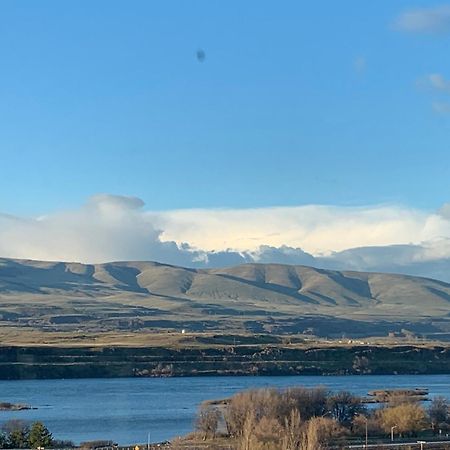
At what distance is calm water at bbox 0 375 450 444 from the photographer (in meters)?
77.8

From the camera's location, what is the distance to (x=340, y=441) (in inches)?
2611

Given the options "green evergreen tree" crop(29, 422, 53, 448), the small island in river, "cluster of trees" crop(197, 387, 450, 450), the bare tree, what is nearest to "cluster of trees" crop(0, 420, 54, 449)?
"green evergreen tree" crop(29, 422, 53, 448)

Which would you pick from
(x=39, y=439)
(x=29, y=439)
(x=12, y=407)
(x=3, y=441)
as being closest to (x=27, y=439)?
(x=29, y=439)

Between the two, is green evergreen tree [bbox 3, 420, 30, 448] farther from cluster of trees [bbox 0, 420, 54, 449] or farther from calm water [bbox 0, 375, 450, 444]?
calm water [bbox 0, 375, 450, 444]

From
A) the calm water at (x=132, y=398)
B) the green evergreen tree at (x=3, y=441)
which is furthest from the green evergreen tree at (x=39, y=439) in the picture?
the calm water at (x=132, y=398)

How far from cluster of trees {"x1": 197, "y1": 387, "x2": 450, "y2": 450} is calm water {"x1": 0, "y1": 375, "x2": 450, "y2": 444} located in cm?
439

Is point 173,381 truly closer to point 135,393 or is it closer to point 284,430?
point 135,393

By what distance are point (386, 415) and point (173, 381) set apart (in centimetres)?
5774

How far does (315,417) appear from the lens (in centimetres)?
7119

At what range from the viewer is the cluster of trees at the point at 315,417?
64812 mm

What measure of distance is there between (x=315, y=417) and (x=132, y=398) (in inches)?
1375

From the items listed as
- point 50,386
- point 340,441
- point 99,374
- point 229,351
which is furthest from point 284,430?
point 229,351

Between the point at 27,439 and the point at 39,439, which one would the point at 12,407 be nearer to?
the point at 27,439

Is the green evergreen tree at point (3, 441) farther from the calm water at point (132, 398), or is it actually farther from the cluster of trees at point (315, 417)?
the cluster of trees at point (315, 417)
